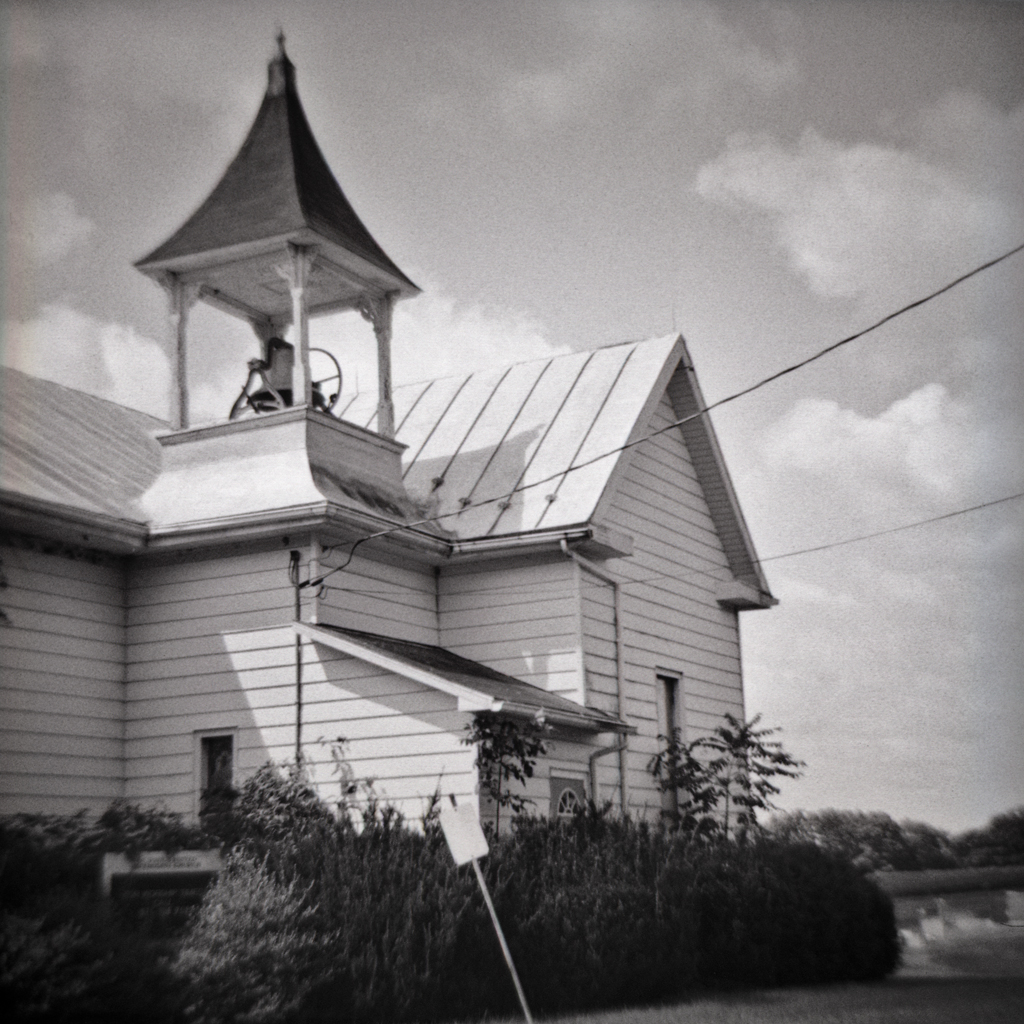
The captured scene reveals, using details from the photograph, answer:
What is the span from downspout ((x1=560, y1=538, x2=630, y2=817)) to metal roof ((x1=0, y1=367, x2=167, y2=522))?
211 inches

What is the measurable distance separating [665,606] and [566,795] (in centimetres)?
433

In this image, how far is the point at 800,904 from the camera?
16734 millimetres

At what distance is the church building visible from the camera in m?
16.3

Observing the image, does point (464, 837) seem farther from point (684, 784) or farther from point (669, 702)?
point (669, 702)

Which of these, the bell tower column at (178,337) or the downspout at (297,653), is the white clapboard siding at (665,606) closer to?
the downspout at (297,653)

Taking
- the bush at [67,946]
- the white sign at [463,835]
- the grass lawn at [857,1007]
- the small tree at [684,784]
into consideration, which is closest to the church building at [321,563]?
the small tree at [684,784]

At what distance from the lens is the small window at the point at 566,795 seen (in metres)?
17.1

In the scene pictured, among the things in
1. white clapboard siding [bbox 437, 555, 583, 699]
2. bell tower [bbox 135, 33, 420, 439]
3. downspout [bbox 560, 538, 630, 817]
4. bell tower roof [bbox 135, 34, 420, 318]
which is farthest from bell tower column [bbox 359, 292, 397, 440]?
downspout [bbox 560, 538, 630, 817]

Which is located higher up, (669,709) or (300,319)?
(300,319)

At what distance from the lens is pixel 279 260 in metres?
18.7

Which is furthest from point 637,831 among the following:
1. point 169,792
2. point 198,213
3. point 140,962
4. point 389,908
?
point 198,213

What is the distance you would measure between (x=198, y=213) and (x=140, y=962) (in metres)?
10.7

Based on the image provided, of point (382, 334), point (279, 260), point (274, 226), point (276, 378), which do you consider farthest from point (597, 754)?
point (274, 226)

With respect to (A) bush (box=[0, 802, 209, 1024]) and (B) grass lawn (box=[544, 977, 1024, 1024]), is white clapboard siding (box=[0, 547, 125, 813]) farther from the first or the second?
(B) grass lawn (box=[544, 977, 1024, 1024])
